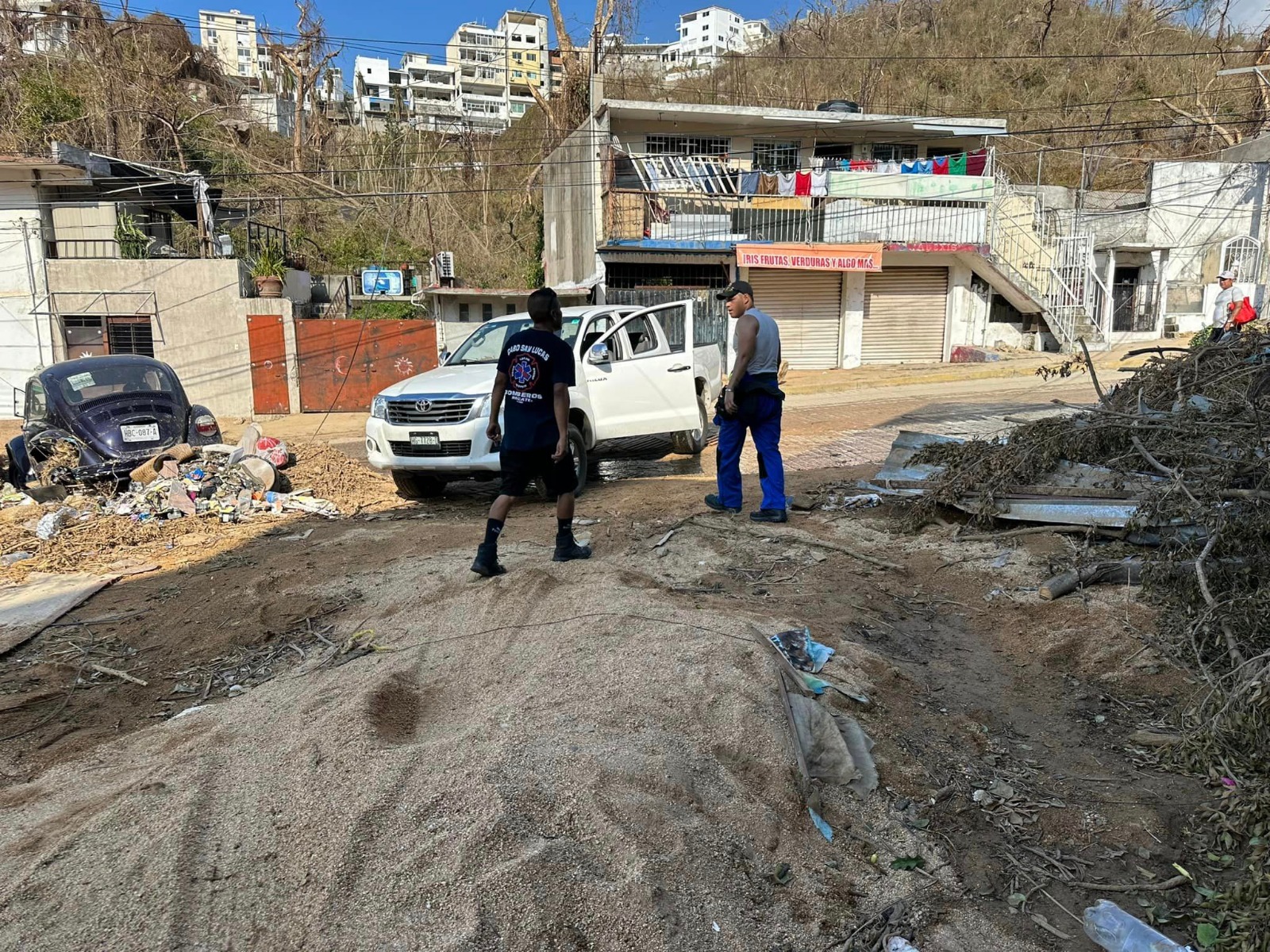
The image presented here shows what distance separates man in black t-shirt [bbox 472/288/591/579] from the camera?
5.29 m

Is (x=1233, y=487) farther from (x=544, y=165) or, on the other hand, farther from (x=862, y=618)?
(x=544, y=165)

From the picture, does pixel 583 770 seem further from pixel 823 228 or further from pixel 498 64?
pixel 498 64

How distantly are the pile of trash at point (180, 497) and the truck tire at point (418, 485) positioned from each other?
77 cm

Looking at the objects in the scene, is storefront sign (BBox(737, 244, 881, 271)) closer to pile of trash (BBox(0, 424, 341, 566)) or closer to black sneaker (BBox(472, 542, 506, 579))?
pile of trash (BBox(0, 424, 341, 566))

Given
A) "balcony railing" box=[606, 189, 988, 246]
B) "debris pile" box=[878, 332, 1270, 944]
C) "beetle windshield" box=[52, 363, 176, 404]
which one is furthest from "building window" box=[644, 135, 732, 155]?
"debris pile" box=[878, 332, 1270, 944]

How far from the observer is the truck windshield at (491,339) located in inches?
362

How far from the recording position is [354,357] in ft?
65.9

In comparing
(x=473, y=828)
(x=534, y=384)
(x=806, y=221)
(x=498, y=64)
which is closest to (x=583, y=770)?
Answer: (x=473, y=828)

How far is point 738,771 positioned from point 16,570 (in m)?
7.10

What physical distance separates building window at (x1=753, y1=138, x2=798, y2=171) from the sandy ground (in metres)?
20.7

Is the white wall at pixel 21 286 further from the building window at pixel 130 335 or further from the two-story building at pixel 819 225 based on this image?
the two-story building at pixel 819 225

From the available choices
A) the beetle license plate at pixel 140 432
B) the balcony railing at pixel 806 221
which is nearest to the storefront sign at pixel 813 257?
the balcony railing at pixel 806 221

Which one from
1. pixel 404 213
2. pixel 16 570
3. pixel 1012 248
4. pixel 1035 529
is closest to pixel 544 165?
pixel 404 213

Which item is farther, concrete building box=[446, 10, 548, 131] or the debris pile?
concrete building box=[446, 10, 548, 131]
